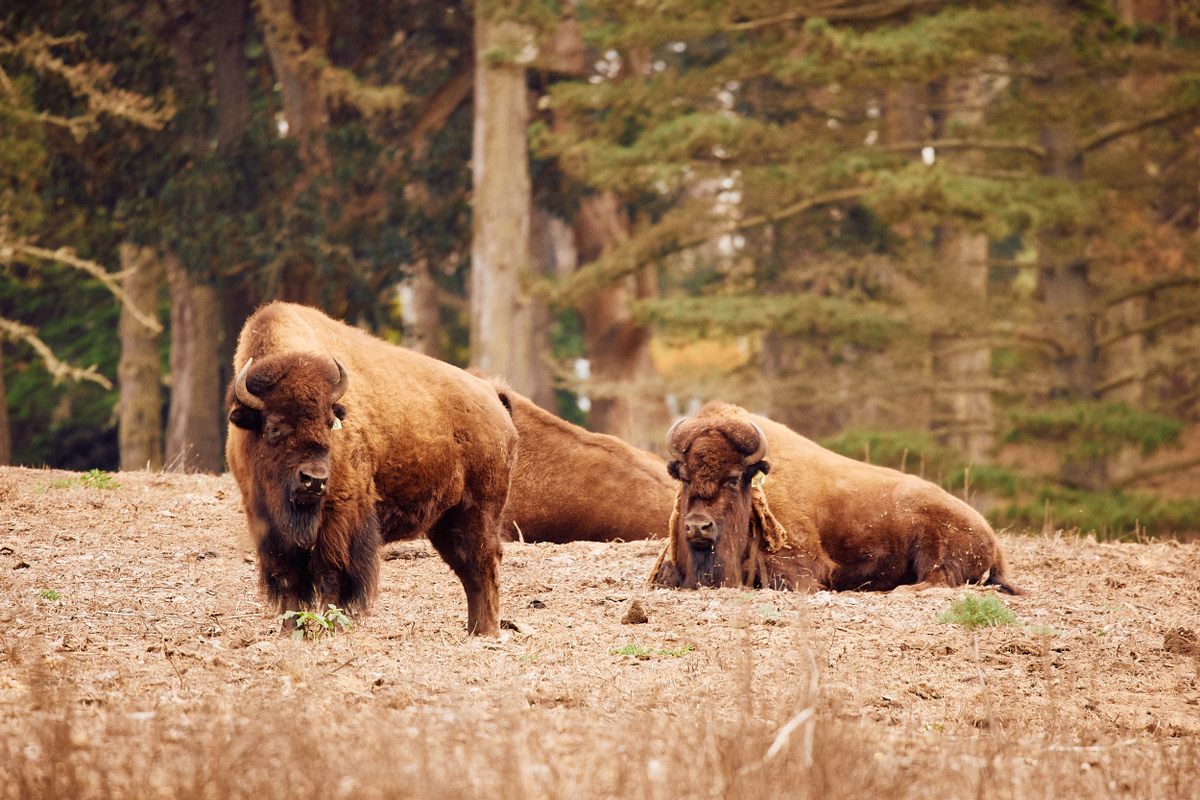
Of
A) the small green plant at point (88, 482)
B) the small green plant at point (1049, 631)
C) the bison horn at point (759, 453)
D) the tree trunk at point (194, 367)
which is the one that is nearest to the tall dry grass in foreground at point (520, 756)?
the small green plant at point (1049, 631)

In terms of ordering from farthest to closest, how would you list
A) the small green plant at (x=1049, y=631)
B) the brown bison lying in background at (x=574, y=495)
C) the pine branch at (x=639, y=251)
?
the pine branch at (x=639, y=251)
the brown bison lying in background at (x=574, y=495)
the small green plant at (x=1049, y=631)

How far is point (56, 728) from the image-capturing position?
4.45 m

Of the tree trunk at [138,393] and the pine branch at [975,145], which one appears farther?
the tree trunk at [138,393]

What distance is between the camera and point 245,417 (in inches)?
298

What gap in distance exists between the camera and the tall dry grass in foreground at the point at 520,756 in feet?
14.6

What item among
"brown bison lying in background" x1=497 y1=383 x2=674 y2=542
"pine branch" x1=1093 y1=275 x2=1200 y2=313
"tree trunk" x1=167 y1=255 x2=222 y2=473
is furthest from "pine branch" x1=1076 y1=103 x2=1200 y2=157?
"tree trunk" x1=167 y1=255 x2=222 y2=473

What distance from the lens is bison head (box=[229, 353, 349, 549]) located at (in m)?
7.44

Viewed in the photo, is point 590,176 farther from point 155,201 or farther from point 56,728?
point 56,728

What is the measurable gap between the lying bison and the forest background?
12.7m

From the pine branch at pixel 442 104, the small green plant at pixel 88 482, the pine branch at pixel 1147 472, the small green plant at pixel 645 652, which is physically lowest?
the pine branch at pixel 1147 472

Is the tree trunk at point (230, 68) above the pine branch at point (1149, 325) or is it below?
above

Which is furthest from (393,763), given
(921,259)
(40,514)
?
(921,259)

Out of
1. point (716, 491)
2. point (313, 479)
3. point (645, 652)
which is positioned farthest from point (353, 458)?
point (716, 491)

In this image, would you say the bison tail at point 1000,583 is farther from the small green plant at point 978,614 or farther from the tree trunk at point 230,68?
the tree trunk at point 230,68
